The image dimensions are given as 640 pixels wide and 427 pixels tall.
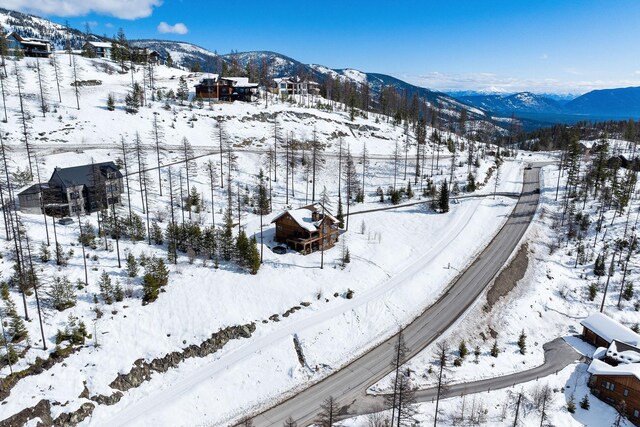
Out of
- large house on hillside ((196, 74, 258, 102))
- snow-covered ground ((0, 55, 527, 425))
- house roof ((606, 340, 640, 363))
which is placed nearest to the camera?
snow-covered ground ((0, 55, 527, 425))

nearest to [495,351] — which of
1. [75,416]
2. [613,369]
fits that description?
[613,369]

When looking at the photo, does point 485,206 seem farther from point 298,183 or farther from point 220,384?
point 220,384

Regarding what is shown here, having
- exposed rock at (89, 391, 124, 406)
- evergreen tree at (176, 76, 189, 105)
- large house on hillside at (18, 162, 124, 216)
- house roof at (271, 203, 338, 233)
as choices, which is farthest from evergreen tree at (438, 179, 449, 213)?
evergreen tree at (176, 76, 189, 105)

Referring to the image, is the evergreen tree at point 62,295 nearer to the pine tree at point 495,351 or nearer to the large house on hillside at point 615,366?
the pine tree at point 495,351

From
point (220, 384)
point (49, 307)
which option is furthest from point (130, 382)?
point (49, 307)

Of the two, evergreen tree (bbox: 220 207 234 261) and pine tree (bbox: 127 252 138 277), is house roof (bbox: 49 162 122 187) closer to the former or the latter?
pine tree (bbox: 127 252 138 277)

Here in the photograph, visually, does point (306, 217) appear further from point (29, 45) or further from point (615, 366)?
point (29, 45)

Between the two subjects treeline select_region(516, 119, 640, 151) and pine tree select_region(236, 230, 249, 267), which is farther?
treeline select_region(516, 119, 640, 151)
